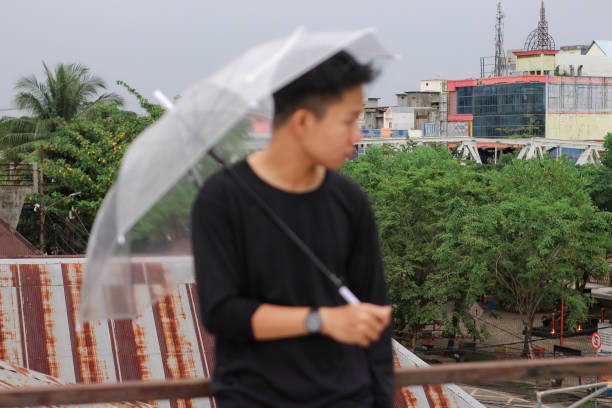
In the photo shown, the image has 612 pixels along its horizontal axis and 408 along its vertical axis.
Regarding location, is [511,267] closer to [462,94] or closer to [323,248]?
[323,248]

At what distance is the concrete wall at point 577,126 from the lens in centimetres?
7600

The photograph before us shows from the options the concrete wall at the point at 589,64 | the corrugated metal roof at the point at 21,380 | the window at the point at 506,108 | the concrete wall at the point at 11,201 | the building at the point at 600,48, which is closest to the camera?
the corrugated metal roof at the point at 21,380

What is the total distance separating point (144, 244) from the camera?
2.61 meters

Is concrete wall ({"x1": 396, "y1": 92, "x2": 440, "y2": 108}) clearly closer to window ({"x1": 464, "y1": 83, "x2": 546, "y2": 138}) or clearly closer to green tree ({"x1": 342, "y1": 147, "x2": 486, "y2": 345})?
window ({"x1": 464, "y1": 83, "x2": 546, "y2": 138})

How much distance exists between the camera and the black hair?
8.10 feet

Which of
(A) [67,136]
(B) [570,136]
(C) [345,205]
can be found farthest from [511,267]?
(B) [570,136]

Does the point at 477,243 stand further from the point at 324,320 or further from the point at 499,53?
the point at 499,53

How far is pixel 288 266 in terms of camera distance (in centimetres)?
250

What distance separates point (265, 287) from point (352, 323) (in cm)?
30

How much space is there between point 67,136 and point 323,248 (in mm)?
32936

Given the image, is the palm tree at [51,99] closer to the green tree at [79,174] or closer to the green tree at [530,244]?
the green tree at [79,174]

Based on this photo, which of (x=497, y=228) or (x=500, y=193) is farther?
(x=500, y=193)

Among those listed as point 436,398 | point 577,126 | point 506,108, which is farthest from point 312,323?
point 577,126

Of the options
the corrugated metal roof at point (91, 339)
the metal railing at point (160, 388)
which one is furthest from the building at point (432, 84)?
the metal railing at point (160, 388)
